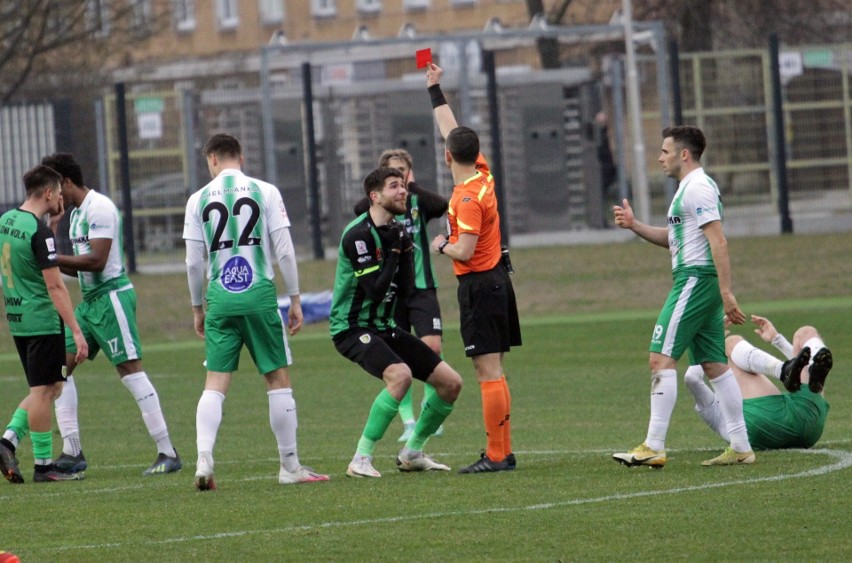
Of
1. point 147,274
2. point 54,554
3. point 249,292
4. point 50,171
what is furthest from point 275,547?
point 147,274

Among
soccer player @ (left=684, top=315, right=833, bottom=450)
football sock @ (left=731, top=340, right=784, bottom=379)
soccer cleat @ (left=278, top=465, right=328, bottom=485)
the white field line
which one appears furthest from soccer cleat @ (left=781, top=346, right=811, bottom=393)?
soccer cleat @ (left=278, top=465, right=328, bottom=485)

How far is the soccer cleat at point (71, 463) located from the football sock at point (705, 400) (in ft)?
13.3

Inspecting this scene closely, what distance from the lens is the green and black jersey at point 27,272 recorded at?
1048cm

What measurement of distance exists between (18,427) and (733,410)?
15.2 ft

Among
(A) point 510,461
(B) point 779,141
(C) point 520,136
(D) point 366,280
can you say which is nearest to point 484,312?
(D) point 366,280

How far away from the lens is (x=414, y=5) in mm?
57719

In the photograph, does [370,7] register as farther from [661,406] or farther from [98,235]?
[661,406]

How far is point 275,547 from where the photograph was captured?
7.42 m

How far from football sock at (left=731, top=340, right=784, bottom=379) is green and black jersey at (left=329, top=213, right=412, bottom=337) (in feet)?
7.57

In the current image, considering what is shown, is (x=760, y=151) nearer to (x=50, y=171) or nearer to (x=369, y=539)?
(x=50, y=171)

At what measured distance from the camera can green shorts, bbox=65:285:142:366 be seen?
1105 centimetres

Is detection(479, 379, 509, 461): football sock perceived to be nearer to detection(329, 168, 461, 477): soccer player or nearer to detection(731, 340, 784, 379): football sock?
detection(329, 168, 461, 477): soccer player

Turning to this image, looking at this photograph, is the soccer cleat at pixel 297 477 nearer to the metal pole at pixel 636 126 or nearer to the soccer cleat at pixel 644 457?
the soccer cleat at pixel 644 457

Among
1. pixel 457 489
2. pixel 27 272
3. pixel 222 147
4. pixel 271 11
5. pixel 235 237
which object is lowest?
pixel 457 489
